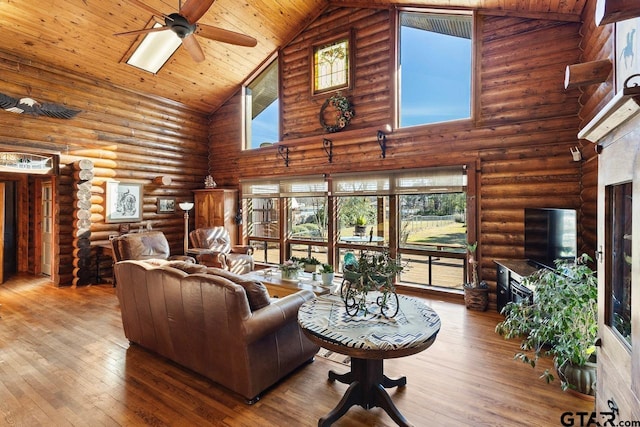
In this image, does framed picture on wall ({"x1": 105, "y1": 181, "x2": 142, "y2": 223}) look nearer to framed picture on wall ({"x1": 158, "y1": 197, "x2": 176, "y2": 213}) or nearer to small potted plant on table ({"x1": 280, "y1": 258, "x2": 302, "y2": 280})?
framed picture on wall ({"x1": 158, "y1": 197, "x2": 176, "y2": 213})

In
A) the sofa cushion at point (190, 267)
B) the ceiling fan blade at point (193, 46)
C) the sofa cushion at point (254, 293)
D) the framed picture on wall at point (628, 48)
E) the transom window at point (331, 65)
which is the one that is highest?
the transom window at point (331, 65)

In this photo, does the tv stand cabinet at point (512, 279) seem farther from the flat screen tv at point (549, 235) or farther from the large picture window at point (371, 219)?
the large picture window at point (371, 219)

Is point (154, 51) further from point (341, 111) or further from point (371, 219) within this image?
point (371, 219)

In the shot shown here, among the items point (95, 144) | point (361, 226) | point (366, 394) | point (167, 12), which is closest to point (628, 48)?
point (366, 394)

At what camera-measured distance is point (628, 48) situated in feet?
5.27

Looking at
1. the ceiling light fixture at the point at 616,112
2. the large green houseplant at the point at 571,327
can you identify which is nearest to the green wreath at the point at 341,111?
the large green houseplant at the point at 571,327

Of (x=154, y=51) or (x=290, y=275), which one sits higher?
(x=154, y=51)

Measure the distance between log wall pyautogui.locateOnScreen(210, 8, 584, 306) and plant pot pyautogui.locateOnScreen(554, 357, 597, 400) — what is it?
82.8 inches

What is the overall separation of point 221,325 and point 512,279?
344cm

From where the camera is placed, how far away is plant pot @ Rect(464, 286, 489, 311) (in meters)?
4.25

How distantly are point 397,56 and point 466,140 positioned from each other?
190 cm

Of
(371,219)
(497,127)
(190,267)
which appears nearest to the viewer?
(190,267)

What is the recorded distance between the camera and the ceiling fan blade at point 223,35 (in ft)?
12.2

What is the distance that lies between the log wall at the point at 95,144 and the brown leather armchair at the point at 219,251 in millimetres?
1534
